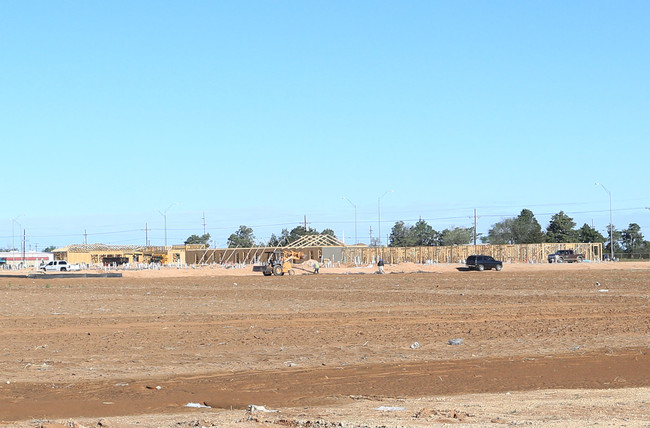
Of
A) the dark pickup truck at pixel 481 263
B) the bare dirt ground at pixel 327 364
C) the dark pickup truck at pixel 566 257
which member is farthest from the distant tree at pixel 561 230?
the bare dirt ground at pixel 327 364

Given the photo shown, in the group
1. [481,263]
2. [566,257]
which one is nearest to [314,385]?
[481,263]

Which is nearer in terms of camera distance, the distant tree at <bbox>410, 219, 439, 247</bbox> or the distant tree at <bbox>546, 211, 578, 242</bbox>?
the distant tree at <bbox>546, 211, 578, 242</bbox>

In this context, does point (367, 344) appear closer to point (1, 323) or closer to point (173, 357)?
point (173, 357)

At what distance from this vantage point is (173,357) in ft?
60.5

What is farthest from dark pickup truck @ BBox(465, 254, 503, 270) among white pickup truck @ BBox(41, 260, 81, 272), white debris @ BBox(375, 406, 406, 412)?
white debris @ BBox(375, 406, 406, 412)

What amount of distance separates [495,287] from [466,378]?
106ft

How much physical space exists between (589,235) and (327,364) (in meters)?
134

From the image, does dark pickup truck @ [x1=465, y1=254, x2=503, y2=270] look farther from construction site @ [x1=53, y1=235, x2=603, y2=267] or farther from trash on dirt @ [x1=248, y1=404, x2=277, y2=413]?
trash on dirt @ [x1=248, y1=404, x2=277, y2=413]

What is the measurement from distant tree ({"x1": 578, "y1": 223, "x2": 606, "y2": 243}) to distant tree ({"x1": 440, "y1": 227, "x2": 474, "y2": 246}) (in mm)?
22821

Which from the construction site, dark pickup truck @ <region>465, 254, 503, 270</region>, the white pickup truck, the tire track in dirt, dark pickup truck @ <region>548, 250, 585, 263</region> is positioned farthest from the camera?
the construction site

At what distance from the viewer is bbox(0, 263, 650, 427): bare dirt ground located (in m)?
11.9

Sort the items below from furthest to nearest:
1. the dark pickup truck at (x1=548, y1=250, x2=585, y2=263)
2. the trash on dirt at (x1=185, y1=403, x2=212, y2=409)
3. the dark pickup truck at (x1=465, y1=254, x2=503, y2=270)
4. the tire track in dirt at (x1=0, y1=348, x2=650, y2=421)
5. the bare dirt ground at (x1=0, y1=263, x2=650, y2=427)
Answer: the dark pickup truck at (x1=548, y1=250, x2=585, y2=263)
the dark pickup truck at (x1=465, y1=254, x2=503, y2=270)
the tire track in dirt at (x1=0, y1=348, x2=650, y2=421)
the trash on dirt at (x1=185, y1=403, x2=212, y2=409)
the bare dirt ground at (x1=0, y1=263, x2=650, y2=427)

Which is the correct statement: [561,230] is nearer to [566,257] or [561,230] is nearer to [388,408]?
[566,257]

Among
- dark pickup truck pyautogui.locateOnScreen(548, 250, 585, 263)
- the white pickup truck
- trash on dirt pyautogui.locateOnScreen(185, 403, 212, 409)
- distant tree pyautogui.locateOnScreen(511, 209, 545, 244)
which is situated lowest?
trash on dirt pyautogui.locateOnScreen(185, 403, 212, 409)
